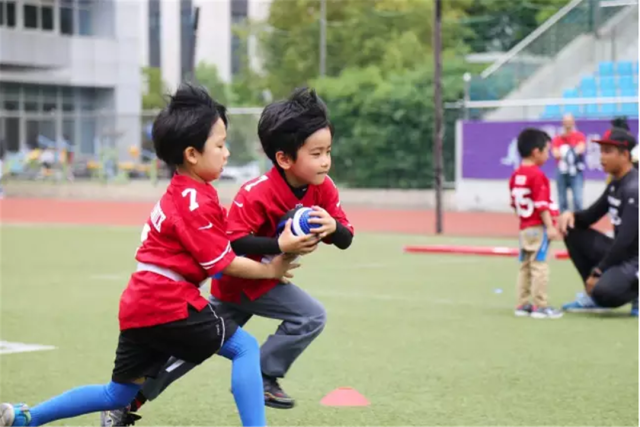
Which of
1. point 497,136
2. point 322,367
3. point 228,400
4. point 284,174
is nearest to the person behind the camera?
point 284,174

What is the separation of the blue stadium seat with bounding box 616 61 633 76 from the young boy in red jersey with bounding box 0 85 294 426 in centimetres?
2287

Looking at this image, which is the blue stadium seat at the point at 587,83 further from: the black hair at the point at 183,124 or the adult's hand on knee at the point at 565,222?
the black hair at the point at 183,124

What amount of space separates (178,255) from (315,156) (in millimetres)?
805

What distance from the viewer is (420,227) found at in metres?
23.0

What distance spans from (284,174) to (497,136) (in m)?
21.0

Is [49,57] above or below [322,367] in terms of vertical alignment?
above

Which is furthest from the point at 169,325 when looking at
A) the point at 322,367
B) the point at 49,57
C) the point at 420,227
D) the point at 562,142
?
the point at 49,57

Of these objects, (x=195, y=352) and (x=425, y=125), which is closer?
(x=195, y=352)

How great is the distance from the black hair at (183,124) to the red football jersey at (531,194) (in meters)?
5.62

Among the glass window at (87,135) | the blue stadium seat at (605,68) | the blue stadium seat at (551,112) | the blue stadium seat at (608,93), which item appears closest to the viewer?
the blue stadium seat at (551,112)

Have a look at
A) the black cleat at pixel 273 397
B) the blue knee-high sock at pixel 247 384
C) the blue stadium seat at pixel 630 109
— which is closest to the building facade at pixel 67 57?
the blue stadium seat at pixel 630 109

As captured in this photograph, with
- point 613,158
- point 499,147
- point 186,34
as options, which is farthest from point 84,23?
point 613,158

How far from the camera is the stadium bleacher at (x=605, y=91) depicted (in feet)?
82.6

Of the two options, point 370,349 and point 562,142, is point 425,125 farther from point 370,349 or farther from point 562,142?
point 370,349
